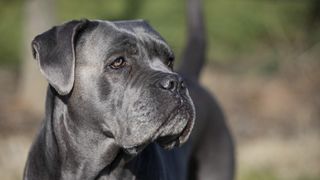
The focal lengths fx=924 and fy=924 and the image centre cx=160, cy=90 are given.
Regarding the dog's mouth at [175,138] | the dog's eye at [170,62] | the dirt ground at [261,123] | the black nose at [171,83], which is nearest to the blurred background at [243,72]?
the dirt ground at [261,123]

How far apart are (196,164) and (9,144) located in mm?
3812

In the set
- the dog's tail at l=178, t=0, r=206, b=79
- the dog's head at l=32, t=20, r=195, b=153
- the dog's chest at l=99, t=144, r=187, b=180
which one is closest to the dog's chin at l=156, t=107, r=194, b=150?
the dog's head at l=32, t=20, r=195, b=153

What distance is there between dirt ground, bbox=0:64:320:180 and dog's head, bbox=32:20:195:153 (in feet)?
11.9

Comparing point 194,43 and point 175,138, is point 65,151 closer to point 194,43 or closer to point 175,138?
point 175,138

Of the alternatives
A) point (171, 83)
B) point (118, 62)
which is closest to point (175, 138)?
point (171, 83)

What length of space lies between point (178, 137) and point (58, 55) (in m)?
0.84

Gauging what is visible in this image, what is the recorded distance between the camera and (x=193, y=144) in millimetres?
6898

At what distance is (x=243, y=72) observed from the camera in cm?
1546

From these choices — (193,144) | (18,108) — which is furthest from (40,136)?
(18,108)

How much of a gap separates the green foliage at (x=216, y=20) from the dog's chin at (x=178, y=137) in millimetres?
10738

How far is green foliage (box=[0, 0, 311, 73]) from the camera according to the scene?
53.4 feet

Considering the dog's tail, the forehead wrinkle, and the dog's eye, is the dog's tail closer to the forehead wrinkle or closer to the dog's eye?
the dog's eye

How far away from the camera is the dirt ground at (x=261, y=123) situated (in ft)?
31.5

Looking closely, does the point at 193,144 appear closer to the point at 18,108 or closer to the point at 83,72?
the point at 83,72
